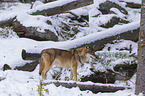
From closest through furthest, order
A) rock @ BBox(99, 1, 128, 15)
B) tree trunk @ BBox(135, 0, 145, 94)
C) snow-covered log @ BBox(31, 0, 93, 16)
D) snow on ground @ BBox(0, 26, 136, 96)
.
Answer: tree trunk @ BBox(135, 0, 145, 94) < snow on ground @ BBox(0, 26, 136, 96) < snow-covered log @ BBox(31, 0, 93, 16) < rock @ BBox(99, 1, 128, 15)

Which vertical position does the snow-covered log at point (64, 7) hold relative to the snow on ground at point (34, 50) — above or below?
above

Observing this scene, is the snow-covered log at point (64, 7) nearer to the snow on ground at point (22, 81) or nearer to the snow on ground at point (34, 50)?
the snow on ground at point (34, 50)

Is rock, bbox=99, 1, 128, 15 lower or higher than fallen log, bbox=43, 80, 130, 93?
higher

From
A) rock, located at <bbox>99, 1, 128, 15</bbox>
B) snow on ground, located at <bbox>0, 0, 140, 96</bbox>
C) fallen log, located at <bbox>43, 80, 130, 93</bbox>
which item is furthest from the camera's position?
rock, located at <bbox>99, 1, 128, 15</bbox>

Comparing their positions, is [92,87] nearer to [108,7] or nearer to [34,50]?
[34,50]

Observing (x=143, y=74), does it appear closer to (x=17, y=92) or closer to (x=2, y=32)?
(x=17, y=92)

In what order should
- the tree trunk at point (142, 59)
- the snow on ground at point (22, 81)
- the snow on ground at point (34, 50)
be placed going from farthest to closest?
the snow on ground at point (34, 50) → the snow on ground at point (22, 81) → the tree trunk at point (142, 59)

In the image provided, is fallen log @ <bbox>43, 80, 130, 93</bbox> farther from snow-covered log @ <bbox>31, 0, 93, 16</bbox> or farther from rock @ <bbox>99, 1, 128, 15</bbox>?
rock @ <bbox>99, 1, 128, 15</bbox>

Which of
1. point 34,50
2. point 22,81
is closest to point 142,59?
point 22,81

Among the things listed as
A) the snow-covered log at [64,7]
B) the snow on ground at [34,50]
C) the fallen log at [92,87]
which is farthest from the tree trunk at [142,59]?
the snow-covered log at [64,7]

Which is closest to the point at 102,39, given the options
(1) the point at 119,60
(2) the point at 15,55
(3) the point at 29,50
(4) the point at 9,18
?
(1) the point at 119,60

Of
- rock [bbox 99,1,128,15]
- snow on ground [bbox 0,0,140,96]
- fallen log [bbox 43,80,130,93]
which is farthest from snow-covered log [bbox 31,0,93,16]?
fallen log [bbox 43,80,130,93]

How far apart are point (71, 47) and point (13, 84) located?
10.5 ft

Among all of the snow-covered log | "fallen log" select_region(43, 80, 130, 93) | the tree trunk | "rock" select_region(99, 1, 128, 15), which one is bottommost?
"fallen log" select_region(43, 80, 130, 93)
